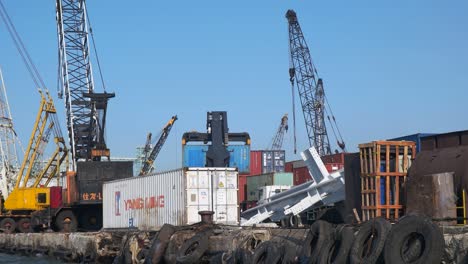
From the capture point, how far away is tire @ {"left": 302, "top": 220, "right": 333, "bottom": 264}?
16281 mm

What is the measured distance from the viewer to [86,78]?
60.4 meters

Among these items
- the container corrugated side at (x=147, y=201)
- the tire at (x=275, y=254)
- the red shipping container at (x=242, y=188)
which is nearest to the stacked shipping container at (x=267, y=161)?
the red shipping container at (x=242, y=188)

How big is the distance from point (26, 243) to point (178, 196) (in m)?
14.5

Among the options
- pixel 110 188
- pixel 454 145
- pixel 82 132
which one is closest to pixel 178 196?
pixel 110 188

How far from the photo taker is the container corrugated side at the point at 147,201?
29000mm

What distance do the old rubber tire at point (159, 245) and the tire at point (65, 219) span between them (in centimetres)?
2073

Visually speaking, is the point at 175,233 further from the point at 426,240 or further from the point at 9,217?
the point at 9,217

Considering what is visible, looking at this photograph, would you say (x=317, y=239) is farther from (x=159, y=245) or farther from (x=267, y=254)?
(x=159, y=245)

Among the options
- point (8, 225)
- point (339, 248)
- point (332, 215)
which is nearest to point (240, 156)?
point (8, 225)

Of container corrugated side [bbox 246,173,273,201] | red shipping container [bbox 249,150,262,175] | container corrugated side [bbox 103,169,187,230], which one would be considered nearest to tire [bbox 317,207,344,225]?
container corrugated side [bbox 103,169,187,230]

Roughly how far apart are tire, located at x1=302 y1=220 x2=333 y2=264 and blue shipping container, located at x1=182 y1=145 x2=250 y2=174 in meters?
27.8

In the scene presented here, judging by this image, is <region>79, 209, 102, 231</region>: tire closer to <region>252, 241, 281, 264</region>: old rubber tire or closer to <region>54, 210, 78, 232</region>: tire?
<region>54, 210, 78, 232</region>: tire

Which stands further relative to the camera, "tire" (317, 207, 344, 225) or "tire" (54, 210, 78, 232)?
"tire" (54, 210, 78, 232)

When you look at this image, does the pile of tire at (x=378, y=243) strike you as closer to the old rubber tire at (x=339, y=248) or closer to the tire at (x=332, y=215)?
the old rubber tire at (x=339, y=248)
